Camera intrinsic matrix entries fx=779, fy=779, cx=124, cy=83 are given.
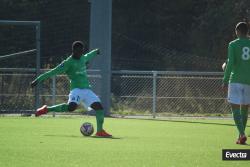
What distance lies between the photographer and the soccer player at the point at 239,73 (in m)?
14.0

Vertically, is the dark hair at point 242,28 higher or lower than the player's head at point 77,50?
higher

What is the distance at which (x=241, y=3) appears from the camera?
126 ft

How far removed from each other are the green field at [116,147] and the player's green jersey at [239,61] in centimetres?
119

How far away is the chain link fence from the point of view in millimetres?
27578

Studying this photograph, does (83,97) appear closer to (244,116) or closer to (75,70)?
(75,70)

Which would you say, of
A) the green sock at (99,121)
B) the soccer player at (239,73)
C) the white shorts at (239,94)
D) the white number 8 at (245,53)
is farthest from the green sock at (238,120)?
the green sock at (99,121)

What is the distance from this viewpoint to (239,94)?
14.1 meters

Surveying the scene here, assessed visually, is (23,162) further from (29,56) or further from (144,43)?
(144,43)

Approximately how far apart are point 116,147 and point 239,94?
2.70 metres

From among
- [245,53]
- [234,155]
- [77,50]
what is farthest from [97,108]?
[234,155]

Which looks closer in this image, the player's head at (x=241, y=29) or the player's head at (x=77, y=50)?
the player's head at (x=241, y=29)

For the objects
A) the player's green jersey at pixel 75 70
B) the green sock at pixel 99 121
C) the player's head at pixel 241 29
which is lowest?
the green sock at pixel 99 121

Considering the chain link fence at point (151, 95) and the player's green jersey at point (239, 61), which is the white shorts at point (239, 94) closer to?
the player's green jersey at point (239, 61)

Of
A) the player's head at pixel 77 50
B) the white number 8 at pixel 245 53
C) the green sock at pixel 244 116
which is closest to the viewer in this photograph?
the white number 8 at pixel 245 53
